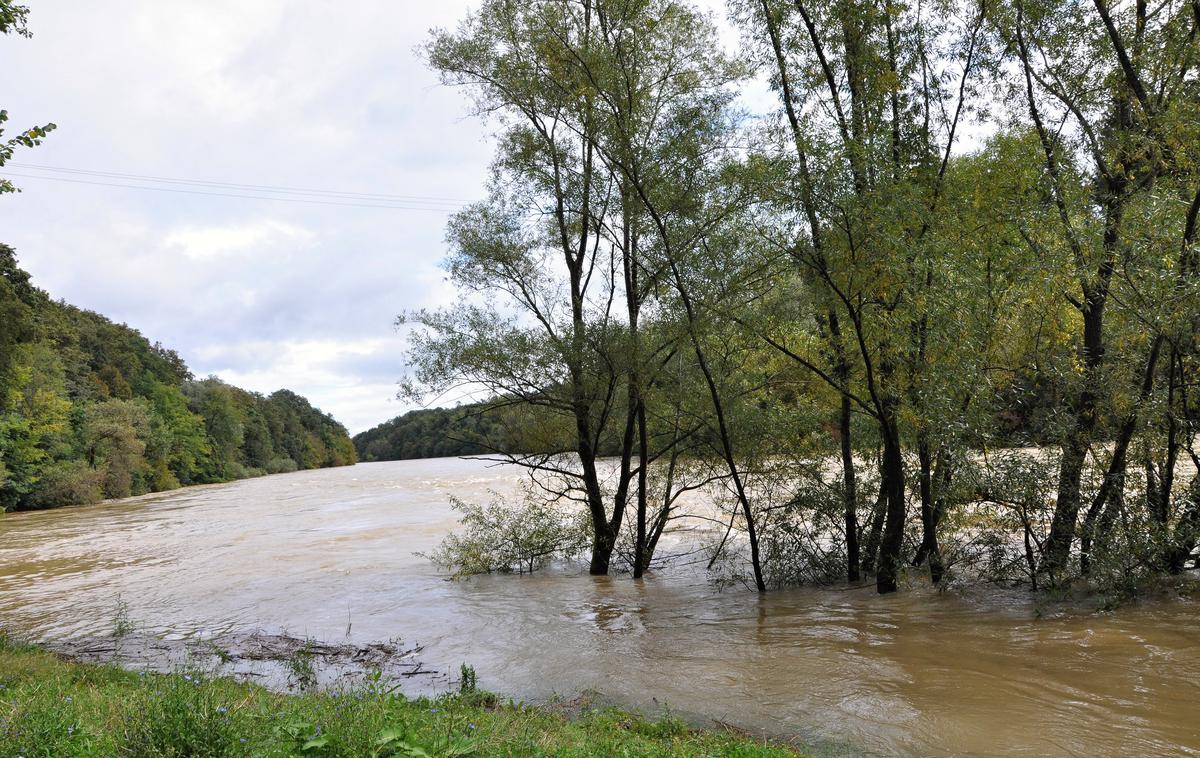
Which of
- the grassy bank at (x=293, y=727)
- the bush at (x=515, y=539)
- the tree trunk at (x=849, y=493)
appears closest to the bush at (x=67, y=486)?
the bush at (x=515, y=539)

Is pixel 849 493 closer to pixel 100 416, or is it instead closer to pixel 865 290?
pixel 865 290

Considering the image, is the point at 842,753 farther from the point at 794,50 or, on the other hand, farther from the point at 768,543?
the point at 794,50

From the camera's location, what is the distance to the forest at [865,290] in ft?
30.1

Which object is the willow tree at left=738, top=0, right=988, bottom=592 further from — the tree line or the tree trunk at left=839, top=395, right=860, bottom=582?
the tree line

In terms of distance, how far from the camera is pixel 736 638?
377 inches

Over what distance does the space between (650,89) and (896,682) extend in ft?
34.2

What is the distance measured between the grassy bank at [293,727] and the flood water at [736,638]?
1342mm

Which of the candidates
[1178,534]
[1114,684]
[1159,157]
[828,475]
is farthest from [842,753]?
[1159,157]

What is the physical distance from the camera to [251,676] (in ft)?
27.5

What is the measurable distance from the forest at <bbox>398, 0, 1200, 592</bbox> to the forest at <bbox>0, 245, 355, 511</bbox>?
30261mm

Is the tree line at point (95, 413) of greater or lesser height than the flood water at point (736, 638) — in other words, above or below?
above

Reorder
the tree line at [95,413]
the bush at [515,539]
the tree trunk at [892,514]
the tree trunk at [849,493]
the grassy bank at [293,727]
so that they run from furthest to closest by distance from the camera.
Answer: the tree line at [95,413]
the bush at [515,539]
the tree trunk at [849,493]
the tree trunk at [892,514]
the grassy bank at [293,727]

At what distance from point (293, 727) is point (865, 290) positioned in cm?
867

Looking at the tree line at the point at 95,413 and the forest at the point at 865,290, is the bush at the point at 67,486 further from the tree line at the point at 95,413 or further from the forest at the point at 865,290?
the forest at the point at 865,290
